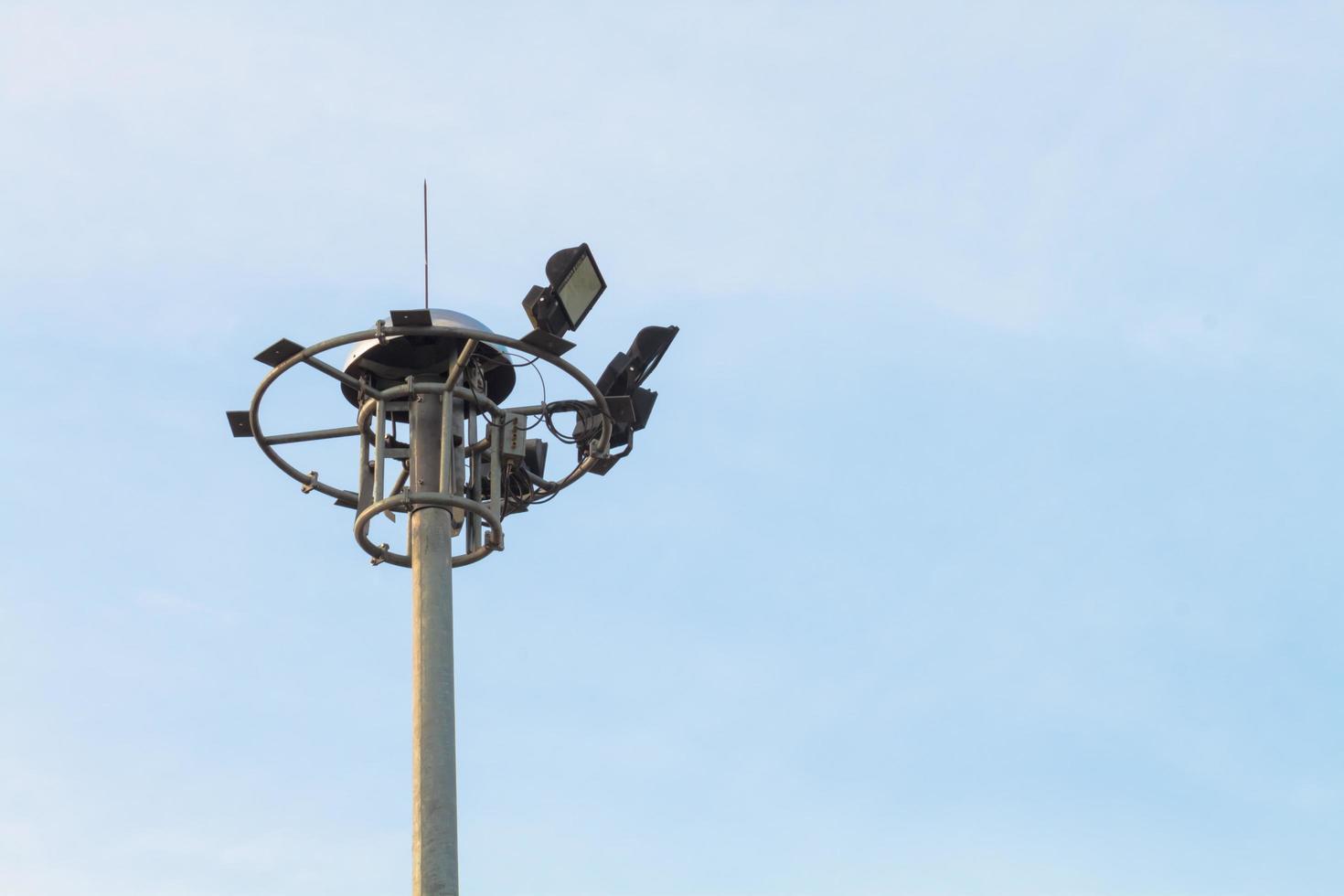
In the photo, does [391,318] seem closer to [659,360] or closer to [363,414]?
[363,414]

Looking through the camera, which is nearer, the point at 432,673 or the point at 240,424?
the point at 432,673

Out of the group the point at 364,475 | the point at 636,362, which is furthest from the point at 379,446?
the point at 636,362

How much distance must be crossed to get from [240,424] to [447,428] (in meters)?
2.03

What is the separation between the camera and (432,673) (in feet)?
56.0

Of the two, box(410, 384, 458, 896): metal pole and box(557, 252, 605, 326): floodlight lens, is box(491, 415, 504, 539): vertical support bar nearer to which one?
box(410, 384, 458, 896): metal pole

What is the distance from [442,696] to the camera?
17000 mm

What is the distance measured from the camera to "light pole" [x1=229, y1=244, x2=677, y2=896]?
1758 centimetres

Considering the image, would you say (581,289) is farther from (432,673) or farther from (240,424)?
(432,673)

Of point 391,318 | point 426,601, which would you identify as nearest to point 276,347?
point 391,318

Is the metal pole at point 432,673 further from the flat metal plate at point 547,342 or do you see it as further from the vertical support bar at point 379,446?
the flat metal plate at point 547,342

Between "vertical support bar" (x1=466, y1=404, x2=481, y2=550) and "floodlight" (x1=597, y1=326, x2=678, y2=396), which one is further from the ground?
"floodlight" (x1=597, y1=326, x2=678, y2=396)

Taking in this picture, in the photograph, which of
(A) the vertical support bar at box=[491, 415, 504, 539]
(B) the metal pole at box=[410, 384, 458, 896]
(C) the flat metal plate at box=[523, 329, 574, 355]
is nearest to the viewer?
(B) the metal pole at box=[410, 384, 458, 896]

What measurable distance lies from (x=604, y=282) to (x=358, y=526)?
3.15 m

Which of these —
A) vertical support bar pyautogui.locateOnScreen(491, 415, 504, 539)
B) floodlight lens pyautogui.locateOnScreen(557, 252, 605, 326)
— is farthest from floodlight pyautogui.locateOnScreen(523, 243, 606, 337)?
vertical support bar pyautogui.locateOnScreen(491, 415, 504, 539)
